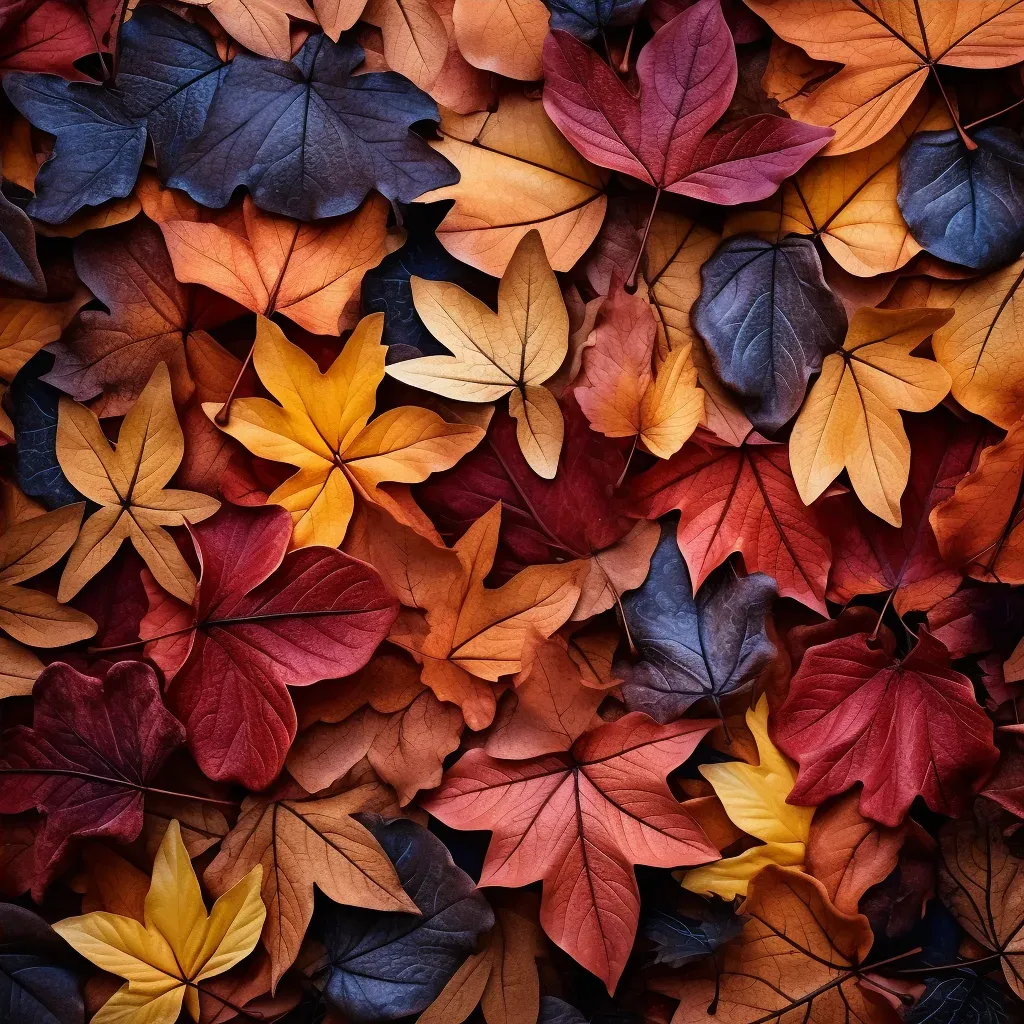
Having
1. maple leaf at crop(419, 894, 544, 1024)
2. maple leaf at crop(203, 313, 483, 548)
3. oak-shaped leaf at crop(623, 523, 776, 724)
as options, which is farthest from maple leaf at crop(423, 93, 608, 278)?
maple leaf at crop(419, 894, 544, 1024)

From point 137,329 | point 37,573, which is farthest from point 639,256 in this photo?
point 37,573

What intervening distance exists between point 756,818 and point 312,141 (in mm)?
539

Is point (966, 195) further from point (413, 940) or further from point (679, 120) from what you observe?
point (413, 940)

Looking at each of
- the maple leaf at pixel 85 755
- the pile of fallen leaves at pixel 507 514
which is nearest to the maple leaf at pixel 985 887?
the pile of fallen leaves at pixel 507 514

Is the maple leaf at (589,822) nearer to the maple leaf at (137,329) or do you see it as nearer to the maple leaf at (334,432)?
the maple leaf at (334,432)

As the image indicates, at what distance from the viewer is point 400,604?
57 cm

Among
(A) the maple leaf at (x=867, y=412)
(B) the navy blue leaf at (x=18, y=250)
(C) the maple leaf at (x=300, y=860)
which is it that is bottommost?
Answer: (C) the maple leaf at (x=300, y=860)

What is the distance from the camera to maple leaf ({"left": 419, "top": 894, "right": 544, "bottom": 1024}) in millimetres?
569

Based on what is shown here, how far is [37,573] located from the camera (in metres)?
0.58

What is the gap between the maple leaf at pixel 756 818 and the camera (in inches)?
22.5

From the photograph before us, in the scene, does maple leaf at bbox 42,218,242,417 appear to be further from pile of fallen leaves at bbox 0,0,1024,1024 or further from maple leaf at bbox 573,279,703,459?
maple leaf at bbox 573,279,703,459

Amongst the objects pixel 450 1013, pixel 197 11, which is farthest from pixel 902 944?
pixel 197 11

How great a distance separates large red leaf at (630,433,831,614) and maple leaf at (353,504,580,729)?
3.3 inches

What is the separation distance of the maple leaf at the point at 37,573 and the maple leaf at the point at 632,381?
358mm
